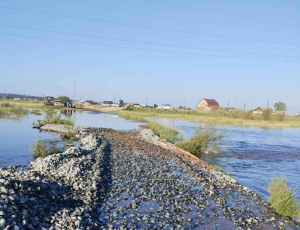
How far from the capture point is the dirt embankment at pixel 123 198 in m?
6.90

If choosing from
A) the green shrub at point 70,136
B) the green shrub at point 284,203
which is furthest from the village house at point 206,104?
the green shrub at point 284,203

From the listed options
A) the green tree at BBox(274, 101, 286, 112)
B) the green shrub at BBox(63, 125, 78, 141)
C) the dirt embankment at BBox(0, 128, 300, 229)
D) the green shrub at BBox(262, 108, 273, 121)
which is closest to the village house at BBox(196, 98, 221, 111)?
the green tree at BBox(274, 101, 286, 112)

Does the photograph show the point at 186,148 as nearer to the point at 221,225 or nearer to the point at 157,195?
the point at 157,195

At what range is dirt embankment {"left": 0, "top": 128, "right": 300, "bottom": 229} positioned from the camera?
690 cm

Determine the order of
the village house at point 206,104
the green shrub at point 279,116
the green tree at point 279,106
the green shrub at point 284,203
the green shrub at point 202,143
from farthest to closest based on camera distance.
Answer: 1. the green tree at point 279,106
2. the village house at point 206,104
3. the green shrub at point 279,116
4. the green shrub at point 202,143
5. the green shrub at point 284,203

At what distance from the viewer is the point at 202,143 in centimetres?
2217

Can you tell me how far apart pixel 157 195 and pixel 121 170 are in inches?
141

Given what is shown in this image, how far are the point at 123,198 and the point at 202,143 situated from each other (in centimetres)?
1360

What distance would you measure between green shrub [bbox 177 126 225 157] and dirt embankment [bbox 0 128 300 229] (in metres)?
6.99

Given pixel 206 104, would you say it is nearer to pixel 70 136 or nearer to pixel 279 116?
pixel 279 116

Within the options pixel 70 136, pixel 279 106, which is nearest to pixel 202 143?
pixel 70 136

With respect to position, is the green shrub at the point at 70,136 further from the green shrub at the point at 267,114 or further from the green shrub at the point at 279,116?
the green shrub at the point at 279,116

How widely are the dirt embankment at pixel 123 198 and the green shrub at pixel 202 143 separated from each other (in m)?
6.99

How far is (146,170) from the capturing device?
545 inches
